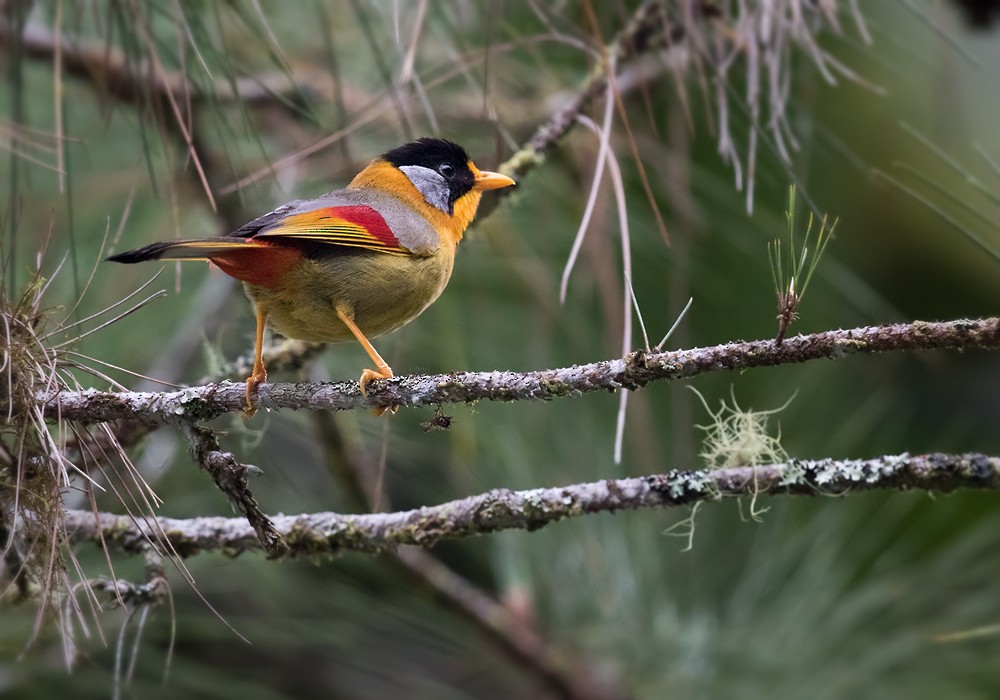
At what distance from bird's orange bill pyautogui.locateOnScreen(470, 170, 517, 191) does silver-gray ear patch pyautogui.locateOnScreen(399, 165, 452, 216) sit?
10 cm

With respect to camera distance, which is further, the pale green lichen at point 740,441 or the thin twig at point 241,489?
the pale green lichen at point 740,441

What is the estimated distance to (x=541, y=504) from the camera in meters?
1.86

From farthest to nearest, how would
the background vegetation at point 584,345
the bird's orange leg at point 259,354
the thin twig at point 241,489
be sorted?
1. the background vegetation at point 584,345
2. the bird's orange leg at point 259,354
3. the thin twig at point 241,489

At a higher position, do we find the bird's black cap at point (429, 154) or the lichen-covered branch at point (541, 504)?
the bird's black cap at point (429, 154)

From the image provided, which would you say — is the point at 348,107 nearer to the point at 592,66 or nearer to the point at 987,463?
the point at 592,66

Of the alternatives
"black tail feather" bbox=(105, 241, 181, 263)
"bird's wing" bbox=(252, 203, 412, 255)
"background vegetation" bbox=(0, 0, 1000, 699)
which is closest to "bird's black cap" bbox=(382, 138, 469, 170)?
"background vegetation" bbox=(0, 0, 1000, 699)

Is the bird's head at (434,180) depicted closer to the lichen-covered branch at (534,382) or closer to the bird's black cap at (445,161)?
the bird's black cap at (445,161)

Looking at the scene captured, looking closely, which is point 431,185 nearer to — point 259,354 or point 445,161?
point 445,161

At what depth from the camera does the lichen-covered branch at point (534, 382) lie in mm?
1400

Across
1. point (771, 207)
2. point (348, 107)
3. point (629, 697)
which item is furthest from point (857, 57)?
point (629, 697)

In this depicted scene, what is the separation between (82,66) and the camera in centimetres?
307

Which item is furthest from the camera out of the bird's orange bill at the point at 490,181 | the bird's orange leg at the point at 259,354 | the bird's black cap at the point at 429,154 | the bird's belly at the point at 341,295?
the bird's black cap at the point at 429,154

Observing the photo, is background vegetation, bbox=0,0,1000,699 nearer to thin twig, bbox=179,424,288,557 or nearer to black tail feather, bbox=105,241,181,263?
black tail feather, bbox=105,241,181,263

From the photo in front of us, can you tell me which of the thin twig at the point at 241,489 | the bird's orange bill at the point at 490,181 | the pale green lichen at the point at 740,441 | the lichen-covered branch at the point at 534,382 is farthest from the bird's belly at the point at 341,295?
the pale green lichen at the point at 740,441
